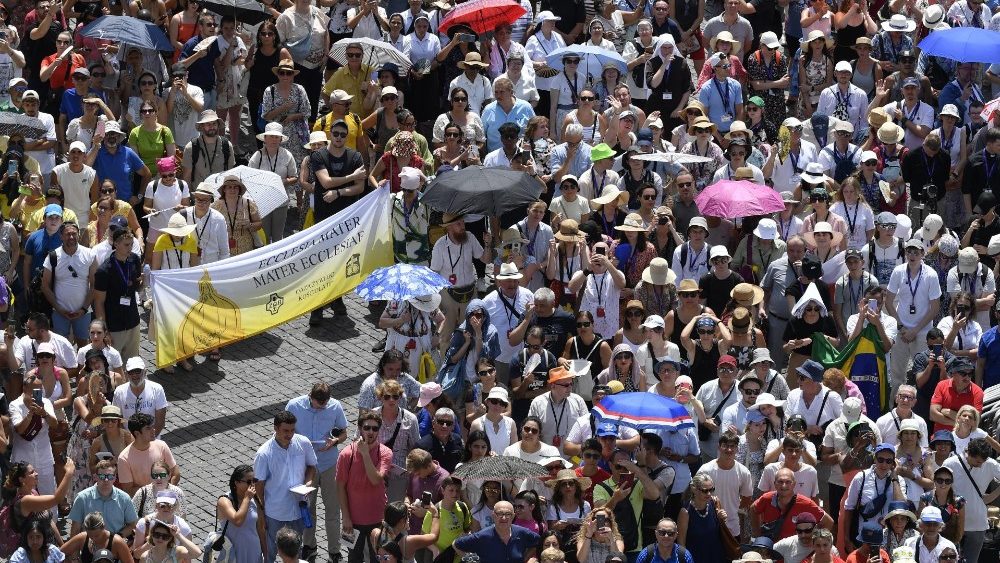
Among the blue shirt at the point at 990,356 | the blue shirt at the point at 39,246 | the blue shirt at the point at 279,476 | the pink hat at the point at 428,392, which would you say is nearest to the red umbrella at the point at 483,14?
the blue shirt at the point at 39,246

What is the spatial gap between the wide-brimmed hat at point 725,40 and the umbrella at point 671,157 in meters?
2.96

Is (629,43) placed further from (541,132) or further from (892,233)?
(892,233)

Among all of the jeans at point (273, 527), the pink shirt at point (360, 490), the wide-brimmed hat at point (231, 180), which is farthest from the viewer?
the wide-brimmed hat at point (231, 180)

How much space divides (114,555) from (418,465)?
2.53 m

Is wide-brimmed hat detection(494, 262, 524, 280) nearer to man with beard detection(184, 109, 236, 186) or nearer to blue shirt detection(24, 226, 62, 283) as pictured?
man with beard detection(184, 109, 236, 186)

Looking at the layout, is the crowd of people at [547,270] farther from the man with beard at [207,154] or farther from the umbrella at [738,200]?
the umbrella at [738,200]

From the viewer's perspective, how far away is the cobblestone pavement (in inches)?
876

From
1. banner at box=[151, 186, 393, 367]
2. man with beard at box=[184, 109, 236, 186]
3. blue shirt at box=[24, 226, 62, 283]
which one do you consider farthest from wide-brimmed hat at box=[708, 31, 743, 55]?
blue shirt at box=[24, 226, 62, 283]

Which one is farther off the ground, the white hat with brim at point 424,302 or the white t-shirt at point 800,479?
the white hat with brim at point 424,302

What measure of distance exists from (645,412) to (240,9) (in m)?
8.58

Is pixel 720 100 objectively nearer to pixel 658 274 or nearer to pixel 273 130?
pixel 658 274

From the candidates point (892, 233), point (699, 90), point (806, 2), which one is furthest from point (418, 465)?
point (806, 2)

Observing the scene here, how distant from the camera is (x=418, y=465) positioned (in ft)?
66.7

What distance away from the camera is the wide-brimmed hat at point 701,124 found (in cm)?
2580
